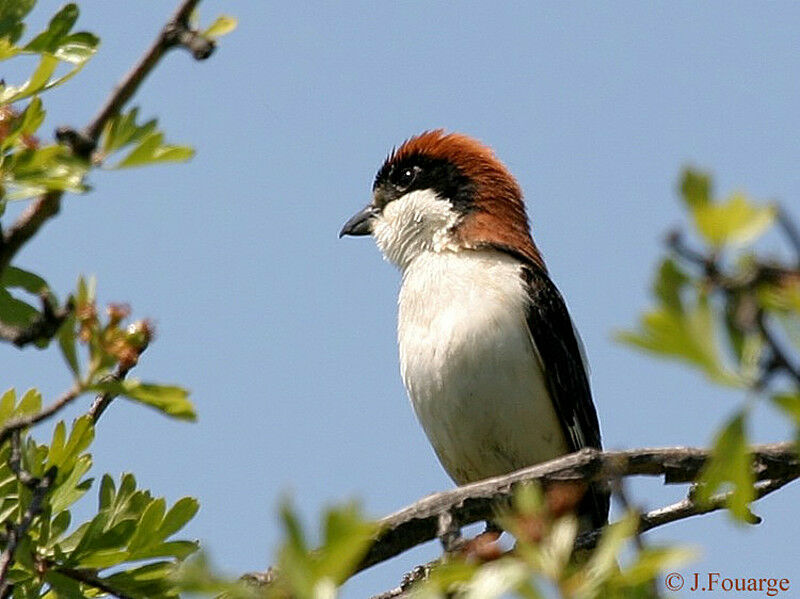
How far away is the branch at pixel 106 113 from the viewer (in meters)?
2.39

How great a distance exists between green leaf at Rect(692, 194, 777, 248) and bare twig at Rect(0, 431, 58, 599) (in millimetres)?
1818

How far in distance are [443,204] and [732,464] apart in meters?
6.02

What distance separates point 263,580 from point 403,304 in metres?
3.81

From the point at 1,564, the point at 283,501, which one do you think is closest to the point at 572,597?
the point at 283,501

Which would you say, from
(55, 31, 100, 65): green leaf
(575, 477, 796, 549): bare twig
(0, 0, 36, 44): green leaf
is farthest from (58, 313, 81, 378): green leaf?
(575, 477, 796, 549): bare twig

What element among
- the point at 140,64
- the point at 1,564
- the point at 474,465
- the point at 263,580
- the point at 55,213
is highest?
the point at 140,64

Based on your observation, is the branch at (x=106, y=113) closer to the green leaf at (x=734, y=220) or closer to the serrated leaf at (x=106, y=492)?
the green leaf at (x=734, y=220)

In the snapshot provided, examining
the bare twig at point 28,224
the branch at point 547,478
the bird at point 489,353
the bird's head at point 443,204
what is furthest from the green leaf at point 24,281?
the bird's head at point 443,204

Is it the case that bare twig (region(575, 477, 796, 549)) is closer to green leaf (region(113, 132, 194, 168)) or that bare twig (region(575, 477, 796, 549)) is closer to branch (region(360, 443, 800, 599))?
branch (region(360, 443, 800, 599))

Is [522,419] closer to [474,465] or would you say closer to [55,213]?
[474,465]

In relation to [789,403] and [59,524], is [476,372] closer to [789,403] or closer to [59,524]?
[59,524]

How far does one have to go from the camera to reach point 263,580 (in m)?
3.48

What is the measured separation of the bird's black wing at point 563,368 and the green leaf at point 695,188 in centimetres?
520

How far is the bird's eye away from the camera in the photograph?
8.27 meters
